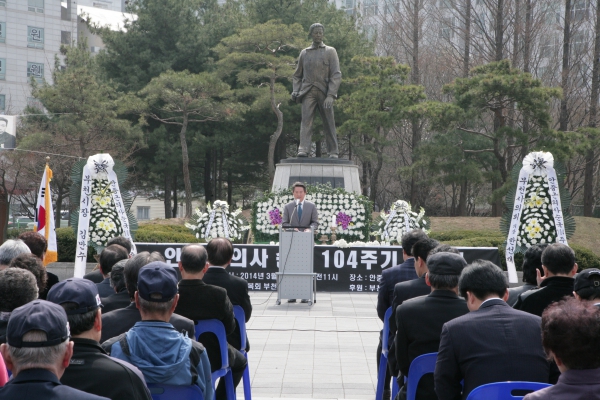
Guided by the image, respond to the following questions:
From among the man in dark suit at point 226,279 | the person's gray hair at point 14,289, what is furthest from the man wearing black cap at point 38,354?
the man in dark suit at point 226,279

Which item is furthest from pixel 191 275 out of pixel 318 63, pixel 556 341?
pixel 318 63

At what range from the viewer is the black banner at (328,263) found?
13.9m

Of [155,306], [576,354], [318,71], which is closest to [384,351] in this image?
[155,306]

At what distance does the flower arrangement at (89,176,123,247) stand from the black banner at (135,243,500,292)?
2.38 ft

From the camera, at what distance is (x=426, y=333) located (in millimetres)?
4289

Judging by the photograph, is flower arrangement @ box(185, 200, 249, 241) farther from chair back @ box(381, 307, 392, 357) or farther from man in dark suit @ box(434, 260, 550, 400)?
man in dark suit @ box(434, 260, 550, 400)

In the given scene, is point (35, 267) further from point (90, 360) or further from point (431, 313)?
point (431, 313)

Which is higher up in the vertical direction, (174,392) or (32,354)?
Result: (32,354)

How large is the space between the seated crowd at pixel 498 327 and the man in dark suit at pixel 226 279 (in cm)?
110

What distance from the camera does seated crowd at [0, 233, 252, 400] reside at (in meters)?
2.43

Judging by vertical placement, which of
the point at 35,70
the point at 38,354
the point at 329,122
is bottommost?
the point at 38,354

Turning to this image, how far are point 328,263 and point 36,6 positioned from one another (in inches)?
1896

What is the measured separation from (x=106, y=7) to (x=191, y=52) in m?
46.3

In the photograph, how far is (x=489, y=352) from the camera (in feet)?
11.5
